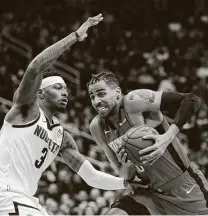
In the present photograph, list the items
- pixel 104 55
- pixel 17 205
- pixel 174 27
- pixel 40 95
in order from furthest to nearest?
1. pixel 174 27
2. pixel 104 55
3. pixel 40 95
4. pixel 17 205

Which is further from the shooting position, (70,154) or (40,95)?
(70,154)

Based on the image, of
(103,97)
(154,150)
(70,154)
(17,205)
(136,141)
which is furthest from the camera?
(70,154)

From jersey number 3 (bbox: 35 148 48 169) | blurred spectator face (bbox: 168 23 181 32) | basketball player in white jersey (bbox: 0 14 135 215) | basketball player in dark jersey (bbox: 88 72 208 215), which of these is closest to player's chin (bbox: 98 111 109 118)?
basketball player in dark jersey (bbox: 88 72 208 215)

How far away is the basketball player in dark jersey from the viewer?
4.56 meters

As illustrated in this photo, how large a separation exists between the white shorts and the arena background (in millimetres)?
5022

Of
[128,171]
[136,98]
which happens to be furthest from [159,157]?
[136,98]

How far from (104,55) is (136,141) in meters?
7.88

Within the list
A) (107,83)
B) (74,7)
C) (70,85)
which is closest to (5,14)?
(74,7)

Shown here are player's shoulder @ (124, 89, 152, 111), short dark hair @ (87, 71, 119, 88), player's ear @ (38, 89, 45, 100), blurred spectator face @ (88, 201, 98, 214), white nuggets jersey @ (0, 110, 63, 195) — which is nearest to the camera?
white nuggets jersey @ (0, 110, 63, 195)

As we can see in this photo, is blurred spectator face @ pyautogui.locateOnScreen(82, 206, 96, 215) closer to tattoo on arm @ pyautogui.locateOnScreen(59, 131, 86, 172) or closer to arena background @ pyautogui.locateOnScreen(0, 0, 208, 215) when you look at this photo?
arena background @ pyautogui.locateOnScreen(0, 0, 208, 215)

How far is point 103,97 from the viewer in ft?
15.4

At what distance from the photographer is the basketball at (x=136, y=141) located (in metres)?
4.45

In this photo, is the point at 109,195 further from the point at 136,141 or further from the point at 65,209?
the point at 136,141

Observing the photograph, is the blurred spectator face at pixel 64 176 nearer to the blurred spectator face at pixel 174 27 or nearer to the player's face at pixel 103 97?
the blurred spectator face at pixel 174 27
